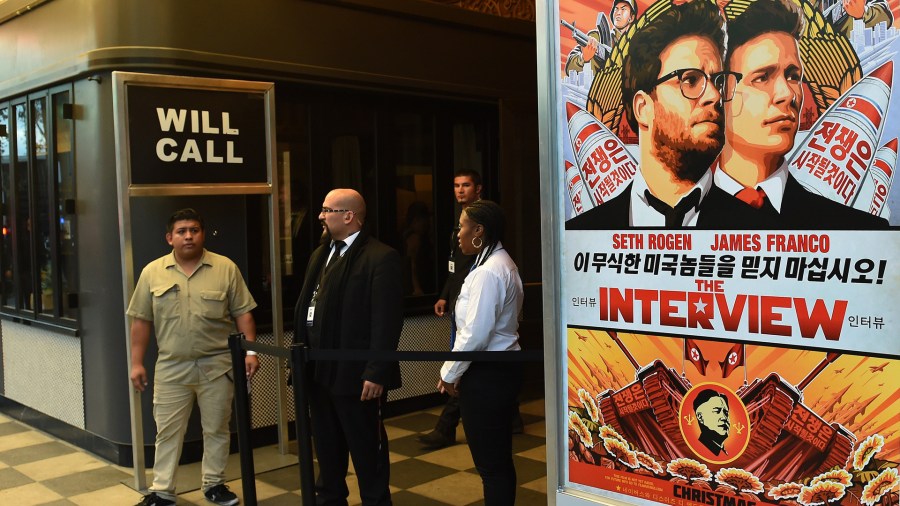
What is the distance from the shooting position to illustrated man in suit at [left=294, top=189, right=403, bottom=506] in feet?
14.3

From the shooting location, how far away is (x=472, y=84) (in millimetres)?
7438

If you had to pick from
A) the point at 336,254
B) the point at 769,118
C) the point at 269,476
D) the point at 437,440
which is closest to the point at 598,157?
the point at 769,118

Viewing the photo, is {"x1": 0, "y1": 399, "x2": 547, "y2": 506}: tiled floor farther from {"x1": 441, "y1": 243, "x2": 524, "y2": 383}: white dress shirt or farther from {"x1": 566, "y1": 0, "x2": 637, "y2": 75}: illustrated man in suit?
{"x1": 566, "y1": 0, "x2": 637, "y2": 75}: illustrated man in suit

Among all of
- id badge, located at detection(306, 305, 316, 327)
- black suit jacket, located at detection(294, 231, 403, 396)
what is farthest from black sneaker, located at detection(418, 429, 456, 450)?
id badge, located at detection(306, 305, 316, 327)

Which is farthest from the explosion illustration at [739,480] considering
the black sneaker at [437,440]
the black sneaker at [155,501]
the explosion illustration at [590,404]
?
the black sneaker at [437,440]

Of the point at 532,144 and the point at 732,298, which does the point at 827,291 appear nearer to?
the point at 732,298

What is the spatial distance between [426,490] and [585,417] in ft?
9.44

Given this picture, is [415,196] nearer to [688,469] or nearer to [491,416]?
[491,416]

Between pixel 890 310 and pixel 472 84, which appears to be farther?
pixel 472 84

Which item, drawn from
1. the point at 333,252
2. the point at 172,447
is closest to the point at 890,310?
the point at 333,252

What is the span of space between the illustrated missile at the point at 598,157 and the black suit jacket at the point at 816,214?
0.42 meters

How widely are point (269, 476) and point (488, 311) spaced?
2449 millimetres

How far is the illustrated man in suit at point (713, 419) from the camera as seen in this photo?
2275 millimetres

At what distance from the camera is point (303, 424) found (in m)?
3.73
